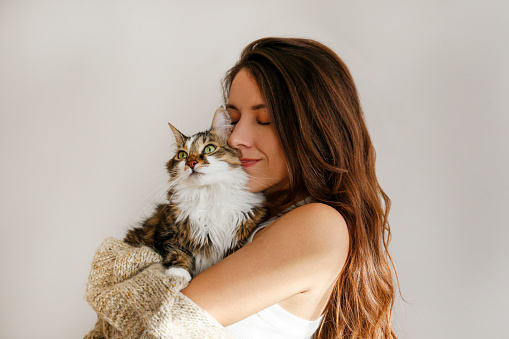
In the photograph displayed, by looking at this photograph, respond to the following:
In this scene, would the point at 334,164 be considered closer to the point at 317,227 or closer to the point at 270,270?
the point at 317,227

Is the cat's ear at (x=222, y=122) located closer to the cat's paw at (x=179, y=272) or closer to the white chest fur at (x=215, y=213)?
the white chest fur at (x=215, y=213)

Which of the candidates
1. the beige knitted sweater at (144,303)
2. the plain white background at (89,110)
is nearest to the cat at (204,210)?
the beige knitted sweater at (144,303)

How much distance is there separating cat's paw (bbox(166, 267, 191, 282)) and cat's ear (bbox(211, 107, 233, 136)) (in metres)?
0.47

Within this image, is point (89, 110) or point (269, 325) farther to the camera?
point (89, 110)

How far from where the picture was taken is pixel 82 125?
71.1 inches

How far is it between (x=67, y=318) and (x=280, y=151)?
52.5 inches

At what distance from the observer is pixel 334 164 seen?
1.22 metres

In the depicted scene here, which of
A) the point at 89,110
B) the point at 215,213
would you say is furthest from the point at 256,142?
the point at 89,110

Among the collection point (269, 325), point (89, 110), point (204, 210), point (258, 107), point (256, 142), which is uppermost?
point (89, 110)

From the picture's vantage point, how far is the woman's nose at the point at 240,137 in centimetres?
124

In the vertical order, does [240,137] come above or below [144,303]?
above

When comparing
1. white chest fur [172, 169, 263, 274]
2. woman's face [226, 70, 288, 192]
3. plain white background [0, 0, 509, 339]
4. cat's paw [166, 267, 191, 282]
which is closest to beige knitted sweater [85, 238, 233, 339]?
cat's paw [166, 267, 191, 282]

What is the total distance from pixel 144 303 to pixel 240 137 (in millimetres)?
567

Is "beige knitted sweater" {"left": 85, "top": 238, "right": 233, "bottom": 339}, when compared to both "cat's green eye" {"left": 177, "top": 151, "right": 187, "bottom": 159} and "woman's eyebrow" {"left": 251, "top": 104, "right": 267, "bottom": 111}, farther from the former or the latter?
"woman's eyebrow" {"left": 251, "top": 104, "right": 267, "bottom": 111}
